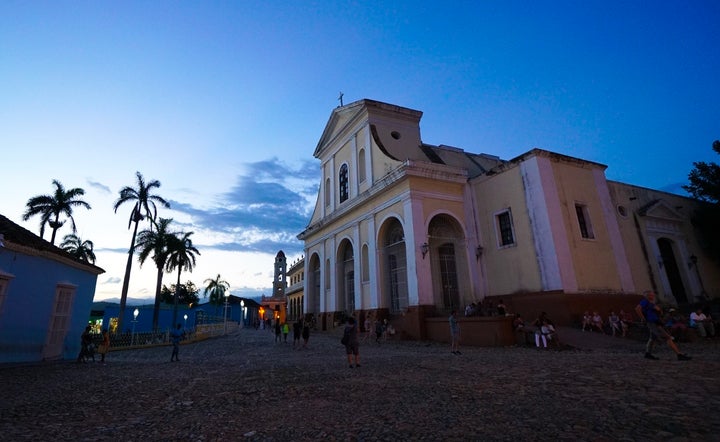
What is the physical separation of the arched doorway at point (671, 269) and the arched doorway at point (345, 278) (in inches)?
704

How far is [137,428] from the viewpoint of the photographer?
4.40 metres

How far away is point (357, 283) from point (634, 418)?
1810 centimetres

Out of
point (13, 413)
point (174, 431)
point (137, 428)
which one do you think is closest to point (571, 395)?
point (174, 431)

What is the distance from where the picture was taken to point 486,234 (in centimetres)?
1920

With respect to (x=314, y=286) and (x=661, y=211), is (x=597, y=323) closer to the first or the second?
(x=661, y=211)

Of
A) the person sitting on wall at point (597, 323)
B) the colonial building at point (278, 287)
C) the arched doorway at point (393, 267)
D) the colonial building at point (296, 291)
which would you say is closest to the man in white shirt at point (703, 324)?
the person sitting on wall at point (597, 323)

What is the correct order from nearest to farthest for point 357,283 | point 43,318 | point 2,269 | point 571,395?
point 571,395, point 2,269, point 43,318, point 357,283

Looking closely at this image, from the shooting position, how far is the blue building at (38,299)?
1088cm

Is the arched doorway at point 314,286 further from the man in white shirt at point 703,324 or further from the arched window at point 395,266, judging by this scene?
the man in white shirt at point 703,324

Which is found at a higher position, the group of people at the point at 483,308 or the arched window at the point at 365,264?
the arched window at the point at 365,264

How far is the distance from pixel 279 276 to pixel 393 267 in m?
56.0

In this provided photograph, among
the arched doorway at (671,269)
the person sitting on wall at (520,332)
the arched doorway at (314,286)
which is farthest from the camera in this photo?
the arched doorway at (314,286)

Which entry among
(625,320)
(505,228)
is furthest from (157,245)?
(625,320)

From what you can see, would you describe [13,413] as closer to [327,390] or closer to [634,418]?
[327,390]
